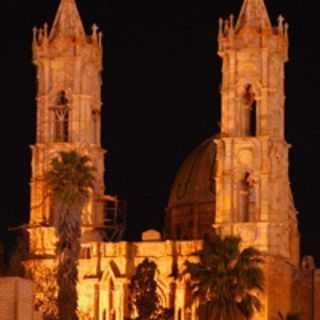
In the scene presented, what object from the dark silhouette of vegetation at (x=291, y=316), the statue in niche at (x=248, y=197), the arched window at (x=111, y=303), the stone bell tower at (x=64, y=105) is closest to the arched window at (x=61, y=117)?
the stone bell tower at (x=64, y=105)

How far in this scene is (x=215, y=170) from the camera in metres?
135

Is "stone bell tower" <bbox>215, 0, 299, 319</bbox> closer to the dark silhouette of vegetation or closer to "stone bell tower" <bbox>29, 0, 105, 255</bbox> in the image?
the dark silhouette of vegetation

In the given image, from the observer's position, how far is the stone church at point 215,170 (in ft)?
422

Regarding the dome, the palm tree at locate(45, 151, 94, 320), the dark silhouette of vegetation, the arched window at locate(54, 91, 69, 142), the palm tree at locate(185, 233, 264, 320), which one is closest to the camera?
the palm tree at locate(185, 233, 264, 320)

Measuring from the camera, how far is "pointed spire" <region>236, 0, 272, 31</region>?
429ft

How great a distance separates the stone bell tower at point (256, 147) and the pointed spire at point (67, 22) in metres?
8.21

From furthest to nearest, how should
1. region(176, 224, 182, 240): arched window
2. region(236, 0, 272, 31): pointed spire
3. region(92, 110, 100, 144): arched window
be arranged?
region(176, 224, 182, 240): arched window, region(92, 110, 100, 144): arched window, region(236, 0, 272, 31): pointed spire

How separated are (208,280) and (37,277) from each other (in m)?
15.3

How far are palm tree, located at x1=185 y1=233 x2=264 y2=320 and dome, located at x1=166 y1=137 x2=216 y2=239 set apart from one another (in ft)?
58.9

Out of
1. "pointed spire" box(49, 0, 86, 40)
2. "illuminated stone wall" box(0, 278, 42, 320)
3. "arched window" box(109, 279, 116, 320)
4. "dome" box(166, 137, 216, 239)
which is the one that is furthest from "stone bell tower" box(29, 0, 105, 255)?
"illuminated stone wall" box(0, 278, 42, 320)

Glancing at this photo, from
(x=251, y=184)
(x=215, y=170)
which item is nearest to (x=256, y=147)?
(x=251, y=184)

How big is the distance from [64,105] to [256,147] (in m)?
11.2

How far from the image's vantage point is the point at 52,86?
134 meters

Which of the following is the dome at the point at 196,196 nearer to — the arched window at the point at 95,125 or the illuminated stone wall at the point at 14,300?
the arched window at the point at 95,125
